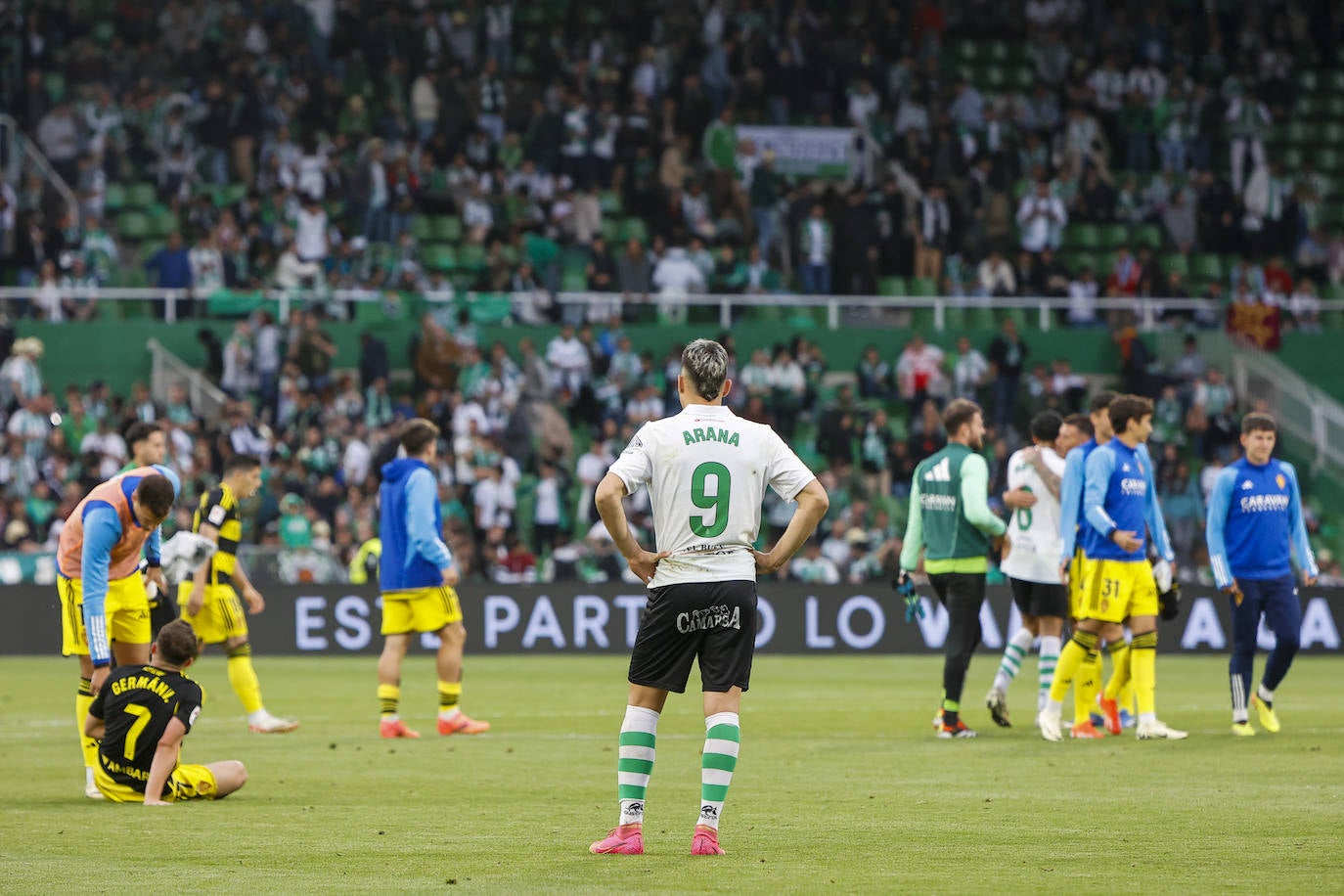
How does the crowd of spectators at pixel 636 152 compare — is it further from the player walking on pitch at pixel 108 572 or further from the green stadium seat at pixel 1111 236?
the player walking on pitch at pixel 108 572

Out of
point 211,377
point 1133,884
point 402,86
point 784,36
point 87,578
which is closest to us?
point 1133,884

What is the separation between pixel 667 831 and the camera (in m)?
9.38

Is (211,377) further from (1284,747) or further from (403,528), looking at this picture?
(1284,747)

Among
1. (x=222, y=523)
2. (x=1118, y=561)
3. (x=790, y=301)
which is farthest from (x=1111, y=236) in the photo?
(x=222, y=523)

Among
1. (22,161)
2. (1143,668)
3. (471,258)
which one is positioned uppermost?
(22,161)

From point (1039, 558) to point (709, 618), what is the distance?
711 cm

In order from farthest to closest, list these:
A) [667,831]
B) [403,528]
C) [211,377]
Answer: [211,377] < [403,528] < [667,831]

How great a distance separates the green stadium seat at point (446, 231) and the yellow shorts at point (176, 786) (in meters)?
22.0

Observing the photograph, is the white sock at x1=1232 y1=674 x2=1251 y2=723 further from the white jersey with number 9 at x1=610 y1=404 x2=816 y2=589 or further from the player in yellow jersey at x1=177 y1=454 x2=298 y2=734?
the white jersey with number 9 at x1=610 y1=404 x2=816 y2=589

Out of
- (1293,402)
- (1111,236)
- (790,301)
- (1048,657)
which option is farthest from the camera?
(1111,236)

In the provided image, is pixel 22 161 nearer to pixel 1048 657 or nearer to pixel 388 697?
pixel 388 697

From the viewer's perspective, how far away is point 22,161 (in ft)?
102

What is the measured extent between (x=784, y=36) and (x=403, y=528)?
23166mm

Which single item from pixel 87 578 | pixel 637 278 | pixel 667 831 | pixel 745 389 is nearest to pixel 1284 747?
pixel 667 831
